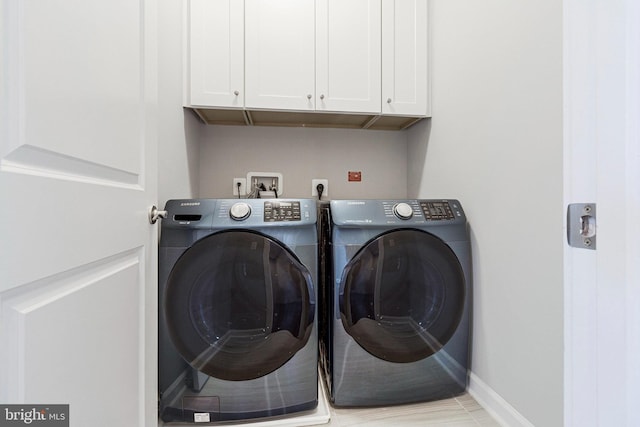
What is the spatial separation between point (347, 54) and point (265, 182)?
0.91m

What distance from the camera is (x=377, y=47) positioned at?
151 cm

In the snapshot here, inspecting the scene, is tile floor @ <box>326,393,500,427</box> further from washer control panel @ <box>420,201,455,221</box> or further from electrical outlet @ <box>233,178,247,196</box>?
electrical outlet @ <box>233,178,247,196</box>

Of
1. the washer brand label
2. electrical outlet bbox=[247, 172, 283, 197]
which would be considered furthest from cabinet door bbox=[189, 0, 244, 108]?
the washer brand label

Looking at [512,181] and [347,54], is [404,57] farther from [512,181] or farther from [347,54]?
[512,181]

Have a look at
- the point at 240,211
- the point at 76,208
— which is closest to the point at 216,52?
the point at 240,211

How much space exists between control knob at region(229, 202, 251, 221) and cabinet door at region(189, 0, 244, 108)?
26.4 inches

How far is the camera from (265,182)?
5.96 feet

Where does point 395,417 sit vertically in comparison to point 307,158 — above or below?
below

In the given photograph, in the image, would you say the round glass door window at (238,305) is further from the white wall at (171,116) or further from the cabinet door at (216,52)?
the cabinet door at (216,52)

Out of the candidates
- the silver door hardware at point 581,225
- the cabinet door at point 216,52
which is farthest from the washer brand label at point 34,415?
the cabinet door at point 216,52

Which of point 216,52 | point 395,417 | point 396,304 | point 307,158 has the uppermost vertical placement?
point 216,52

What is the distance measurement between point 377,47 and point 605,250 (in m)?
1.52

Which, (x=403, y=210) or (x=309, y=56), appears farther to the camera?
(x=309, y=56)

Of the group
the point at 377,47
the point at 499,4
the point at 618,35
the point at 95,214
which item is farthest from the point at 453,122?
the point at 95,214
